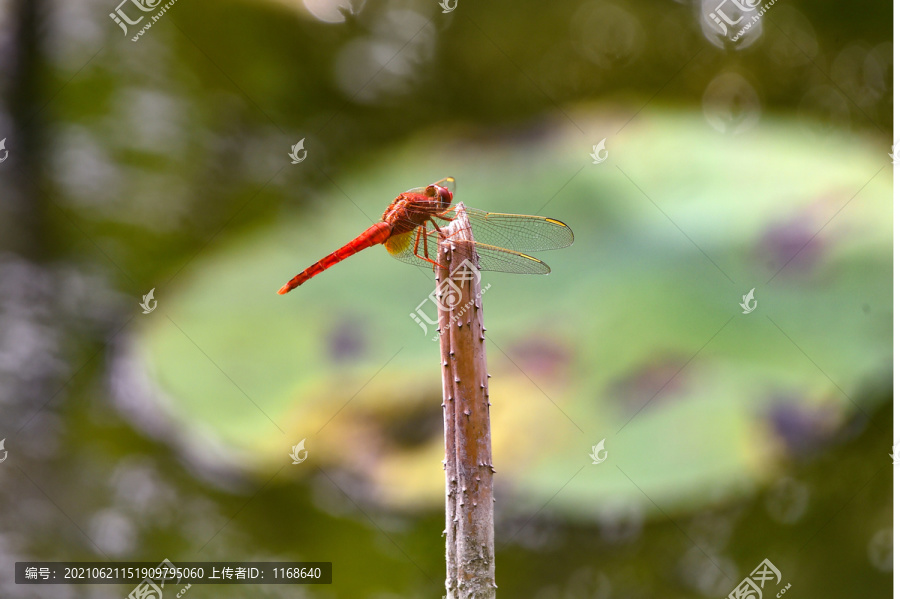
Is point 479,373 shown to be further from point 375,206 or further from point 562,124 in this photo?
point 562,124

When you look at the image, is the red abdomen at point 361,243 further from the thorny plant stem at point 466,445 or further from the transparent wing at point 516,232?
the thorny plant stem at point 466,445

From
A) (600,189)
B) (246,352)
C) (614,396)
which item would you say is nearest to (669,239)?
(600,189)

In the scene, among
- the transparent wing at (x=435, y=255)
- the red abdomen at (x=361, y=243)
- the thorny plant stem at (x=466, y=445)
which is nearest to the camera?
the thorny plant stem at (x=466, y=445)

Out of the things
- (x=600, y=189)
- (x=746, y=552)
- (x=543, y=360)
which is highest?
(x=600, y=189)

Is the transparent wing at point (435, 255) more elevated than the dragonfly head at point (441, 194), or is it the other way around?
the dragonfly head at point (441, 194)

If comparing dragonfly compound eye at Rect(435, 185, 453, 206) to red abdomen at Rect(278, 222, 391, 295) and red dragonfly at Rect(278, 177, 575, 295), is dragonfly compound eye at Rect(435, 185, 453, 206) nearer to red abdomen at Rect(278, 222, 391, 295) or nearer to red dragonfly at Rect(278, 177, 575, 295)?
red dragonfly at Rect(278, 177, 575, 295)

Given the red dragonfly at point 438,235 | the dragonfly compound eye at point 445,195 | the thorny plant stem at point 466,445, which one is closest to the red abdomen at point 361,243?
the red dragonfly at point 438,235

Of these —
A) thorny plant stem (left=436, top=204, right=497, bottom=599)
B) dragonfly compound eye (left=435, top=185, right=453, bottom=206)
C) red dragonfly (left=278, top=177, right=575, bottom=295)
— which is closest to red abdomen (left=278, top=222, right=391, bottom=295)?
red dragonfly (left=278, top=177, right=575, bottom=295)
